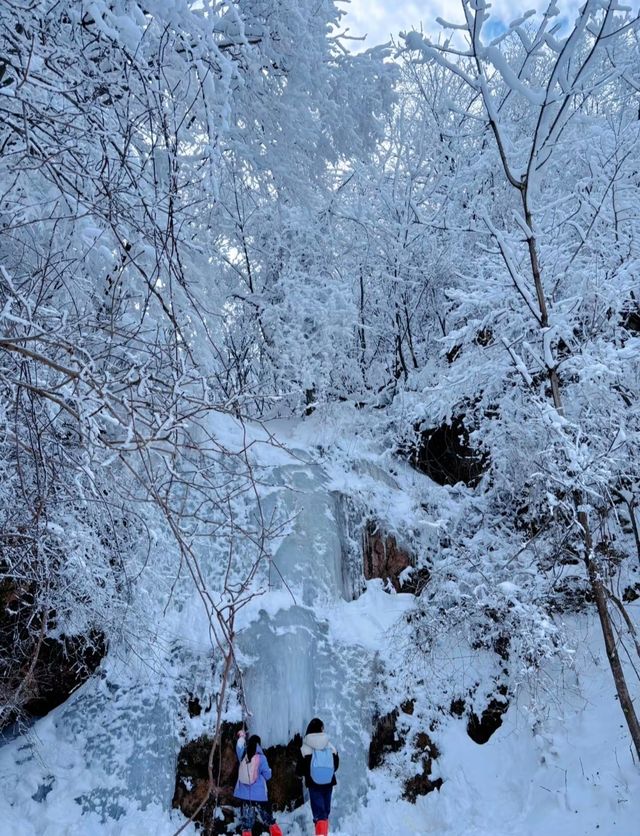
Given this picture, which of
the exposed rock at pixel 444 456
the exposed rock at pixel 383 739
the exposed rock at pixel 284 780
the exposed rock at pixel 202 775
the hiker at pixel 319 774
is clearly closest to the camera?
the hiker at pixel 319 774

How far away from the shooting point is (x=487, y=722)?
647cm

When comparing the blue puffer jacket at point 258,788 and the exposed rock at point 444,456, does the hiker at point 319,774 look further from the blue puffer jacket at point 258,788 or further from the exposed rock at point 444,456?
the exposed rock at point 444,456

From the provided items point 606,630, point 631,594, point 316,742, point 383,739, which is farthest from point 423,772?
point 606,630

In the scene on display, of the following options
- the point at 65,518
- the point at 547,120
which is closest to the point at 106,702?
the point at 65,518

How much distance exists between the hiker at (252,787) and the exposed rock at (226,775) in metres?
0.27

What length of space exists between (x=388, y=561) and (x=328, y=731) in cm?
220

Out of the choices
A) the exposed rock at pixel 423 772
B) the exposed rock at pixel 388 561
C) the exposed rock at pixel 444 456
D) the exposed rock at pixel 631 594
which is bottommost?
the exposed rock at pixel 423 772

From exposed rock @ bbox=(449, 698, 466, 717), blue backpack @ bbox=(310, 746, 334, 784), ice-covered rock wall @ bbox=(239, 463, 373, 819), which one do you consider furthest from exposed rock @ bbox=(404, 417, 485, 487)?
blue backpack @ bbox=(310, 746, 334, 784)

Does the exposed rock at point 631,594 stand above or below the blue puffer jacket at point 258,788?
above

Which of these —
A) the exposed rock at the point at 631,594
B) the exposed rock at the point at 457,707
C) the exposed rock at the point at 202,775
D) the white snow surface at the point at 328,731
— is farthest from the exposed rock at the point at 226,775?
the exposed rock at the point at 631,594

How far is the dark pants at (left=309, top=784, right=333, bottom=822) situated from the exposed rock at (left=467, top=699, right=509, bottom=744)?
6.07 feet

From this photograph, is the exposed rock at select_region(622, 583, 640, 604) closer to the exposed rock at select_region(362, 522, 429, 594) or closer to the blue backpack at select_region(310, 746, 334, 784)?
the exposed rock at select_region(362, 522, 429, 594)

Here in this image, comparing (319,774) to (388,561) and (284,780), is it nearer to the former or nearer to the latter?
(284,780)

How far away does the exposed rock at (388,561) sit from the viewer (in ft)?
24.8
